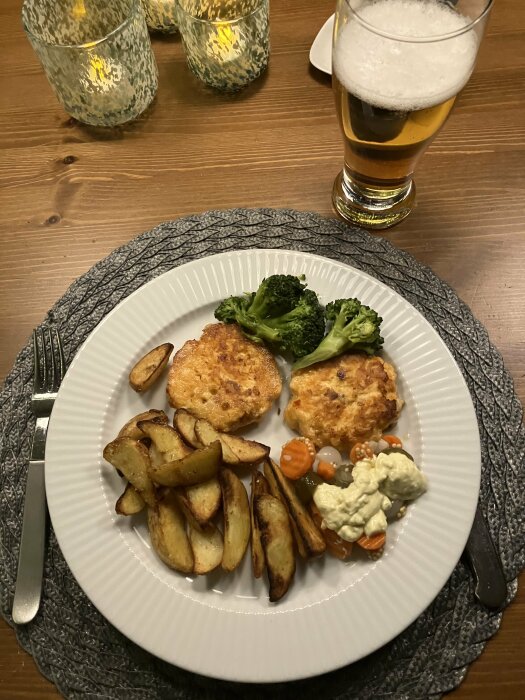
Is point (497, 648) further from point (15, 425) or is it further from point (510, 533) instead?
point (15, 425)

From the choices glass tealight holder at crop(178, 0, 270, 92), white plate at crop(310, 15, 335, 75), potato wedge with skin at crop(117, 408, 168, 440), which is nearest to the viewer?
potato wedge with skin at crop(117, 408, 168, 440)

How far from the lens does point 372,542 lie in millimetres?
1455

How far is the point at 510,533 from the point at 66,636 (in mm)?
1258

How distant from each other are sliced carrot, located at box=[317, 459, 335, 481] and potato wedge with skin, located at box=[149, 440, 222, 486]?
0.96 ft

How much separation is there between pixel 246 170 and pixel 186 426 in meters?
1.17

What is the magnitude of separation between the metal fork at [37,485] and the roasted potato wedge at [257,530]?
1.97 feet

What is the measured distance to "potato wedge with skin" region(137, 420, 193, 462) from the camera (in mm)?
1516

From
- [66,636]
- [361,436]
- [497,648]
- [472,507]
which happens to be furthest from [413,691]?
[66,636]

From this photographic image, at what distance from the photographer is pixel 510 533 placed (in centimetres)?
159

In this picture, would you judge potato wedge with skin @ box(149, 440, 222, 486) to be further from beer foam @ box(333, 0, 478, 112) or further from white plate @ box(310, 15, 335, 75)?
white plate @ box(310, 15, 335, 75)

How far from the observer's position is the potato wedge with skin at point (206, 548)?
4.72 ft

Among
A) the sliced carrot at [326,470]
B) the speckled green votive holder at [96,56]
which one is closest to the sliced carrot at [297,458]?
the sliced carrot at [326,470]

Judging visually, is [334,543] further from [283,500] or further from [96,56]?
[96,56]

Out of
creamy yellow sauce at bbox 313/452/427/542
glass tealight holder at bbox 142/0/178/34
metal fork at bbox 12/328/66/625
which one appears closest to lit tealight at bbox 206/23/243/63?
glass tealight holder at bbox 142/0/178/34
